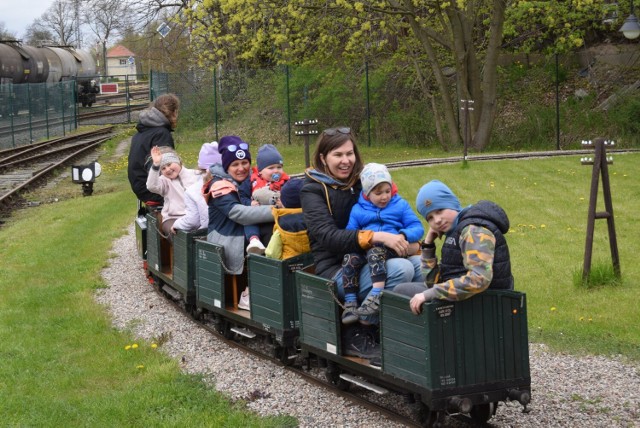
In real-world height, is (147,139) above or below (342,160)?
above

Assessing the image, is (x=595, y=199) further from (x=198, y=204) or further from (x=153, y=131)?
(x=153, y=131)

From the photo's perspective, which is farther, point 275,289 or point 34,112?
point 34,112

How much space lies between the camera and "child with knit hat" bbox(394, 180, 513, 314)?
5941 mm

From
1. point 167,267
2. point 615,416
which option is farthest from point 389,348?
point 167,267

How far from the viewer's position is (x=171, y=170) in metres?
11.3

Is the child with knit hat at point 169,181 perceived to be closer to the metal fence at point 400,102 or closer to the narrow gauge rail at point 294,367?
the narrow gauge rail at point 294,367

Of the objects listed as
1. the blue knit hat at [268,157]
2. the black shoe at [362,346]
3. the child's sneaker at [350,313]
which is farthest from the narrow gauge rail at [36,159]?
the child's sneaker at [350,313]

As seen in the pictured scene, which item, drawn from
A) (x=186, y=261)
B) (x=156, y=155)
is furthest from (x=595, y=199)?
(x=156, y=155)

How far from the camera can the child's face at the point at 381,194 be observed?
6820 mm

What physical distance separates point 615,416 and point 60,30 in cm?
13961

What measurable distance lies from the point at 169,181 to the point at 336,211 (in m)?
4.49

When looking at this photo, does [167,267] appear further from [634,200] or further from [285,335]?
[634,200]

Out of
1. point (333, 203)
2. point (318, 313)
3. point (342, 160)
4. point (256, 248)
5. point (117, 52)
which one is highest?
point (117, 52)

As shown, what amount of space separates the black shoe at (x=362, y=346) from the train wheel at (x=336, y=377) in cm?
31
